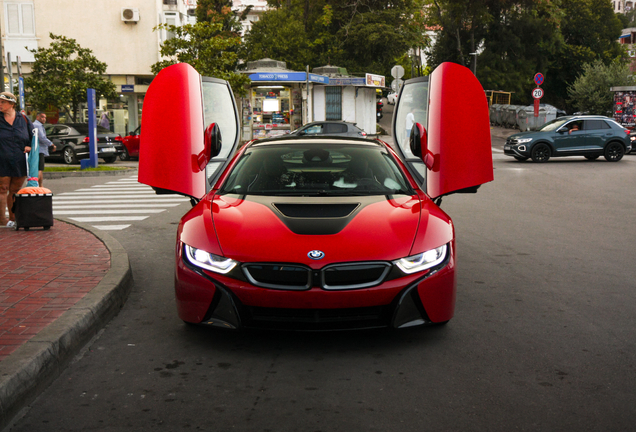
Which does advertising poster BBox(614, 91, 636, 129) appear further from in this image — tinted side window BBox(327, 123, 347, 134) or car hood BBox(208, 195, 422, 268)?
car hood BBox(208, 195, 422, 268)

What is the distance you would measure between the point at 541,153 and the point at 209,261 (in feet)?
69.3

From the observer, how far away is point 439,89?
21.7 ft

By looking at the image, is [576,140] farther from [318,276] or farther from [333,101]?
[318,276]

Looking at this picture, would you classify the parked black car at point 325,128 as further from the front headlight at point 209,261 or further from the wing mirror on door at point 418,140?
the front headlight at point 209,261

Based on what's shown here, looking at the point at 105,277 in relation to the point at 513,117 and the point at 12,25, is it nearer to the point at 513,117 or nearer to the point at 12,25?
the point at 12,25

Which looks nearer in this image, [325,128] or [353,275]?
[353,275]

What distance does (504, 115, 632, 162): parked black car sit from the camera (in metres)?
23.3

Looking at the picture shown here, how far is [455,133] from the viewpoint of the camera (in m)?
6.45

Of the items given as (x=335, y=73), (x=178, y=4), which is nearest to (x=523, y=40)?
(x=335, y=73)

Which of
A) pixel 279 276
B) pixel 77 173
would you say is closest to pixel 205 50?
pixel 77 173

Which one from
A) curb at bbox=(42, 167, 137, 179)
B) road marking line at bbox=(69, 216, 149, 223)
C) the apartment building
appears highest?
the apartment building

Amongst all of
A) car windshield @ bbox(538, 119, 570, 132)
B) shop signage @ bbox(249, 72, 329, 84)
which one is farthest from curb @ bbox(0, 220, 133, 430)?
shop signage @ bbox(249, 72, 329, 84)

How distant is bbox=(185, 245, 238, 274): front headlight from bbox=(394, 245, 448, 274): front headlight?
106cm

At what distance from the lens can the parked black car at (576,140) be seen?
23.3m
